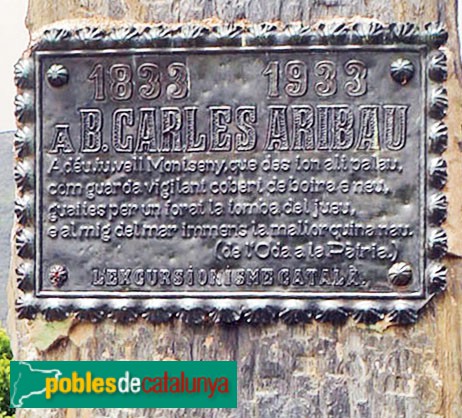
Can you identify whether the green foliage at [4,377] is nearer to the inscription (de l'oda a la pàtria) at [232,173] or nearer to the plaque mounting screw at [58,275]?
the plaque mounting screw at [58,275]

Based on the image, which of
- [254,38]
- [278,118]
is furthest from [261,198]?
[254,38]

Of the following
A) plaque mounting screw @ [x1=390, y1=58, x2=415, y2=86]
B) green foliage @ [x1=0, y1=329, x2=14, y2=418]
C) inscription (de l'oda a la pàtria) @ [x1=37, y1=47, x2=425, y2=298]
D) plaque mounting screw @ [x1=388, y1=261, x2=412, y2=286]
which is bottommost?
green foliage @ [x1=0, y1=329, x2=14, y2=418]

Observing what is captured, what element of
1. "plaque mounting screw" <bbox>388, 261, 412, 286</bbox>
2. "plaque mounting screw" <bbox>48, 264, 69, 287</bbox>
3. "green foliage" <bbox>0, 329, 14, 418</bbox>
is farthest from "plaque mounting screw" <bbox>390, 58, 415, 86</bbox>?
"green foliage" <bbox>0, 329, 14, 418</bbox>

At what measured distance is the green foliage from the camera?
286 inches

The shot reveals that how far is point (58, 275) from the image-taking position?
12.0 feet

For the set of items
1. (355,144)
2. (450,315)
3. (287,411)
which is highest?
(355,144)

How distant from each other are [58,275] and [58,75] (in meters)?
0.66

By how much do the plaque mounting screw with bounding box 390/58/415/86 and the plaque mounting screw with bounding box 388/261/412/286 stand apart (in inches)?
23.0

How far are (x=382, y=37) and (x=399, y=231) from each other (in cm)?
62

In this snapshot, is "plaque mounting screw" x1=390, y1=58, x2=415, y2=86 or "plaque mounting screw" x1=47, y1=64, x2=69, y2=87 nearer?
"plaque mounting screw" x1=390, y1=58, x2=415, y2=86

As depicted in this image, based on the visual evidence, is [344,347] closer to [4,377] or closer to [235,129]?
[235,129]

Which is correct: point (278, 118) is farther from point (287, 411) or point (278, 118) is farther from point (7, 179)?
point (7, 179)

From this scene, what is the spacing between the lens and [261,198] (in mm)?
3584

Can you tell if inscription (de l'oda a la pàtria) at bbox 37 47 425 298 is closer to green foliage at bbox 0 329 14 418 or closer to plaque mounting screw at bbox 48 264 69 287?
plaque mounting screw at bbox 48 264 69 287
